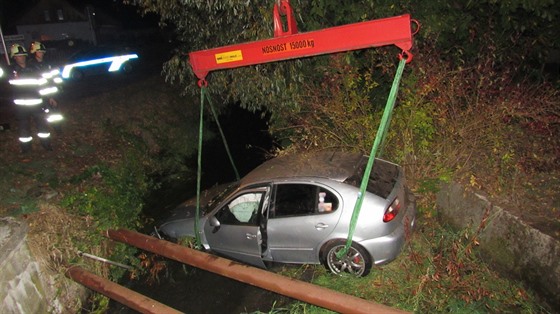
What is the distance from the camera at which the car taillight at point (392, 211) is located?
4.60m

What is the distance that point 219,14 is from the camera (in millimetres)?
7328

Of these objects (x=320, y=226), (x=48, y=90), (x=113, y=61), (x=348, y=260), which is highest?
(x=113, y=61)

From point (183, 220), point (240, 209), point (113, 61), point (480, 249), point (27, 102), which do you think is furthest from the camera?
point (113, 61)

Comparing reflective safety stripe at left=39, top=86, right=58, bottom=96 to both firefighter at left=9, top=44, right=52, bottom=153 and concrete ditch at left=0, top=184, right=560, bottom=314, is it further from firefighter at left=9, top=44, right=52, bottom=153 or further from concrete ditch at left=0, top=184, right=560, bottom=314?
concrete ditch at left=0, top=184, right=560, bottom=314

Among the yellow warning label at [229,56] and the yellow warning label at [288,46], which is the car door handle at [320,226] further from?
the yellow warning label at [229,56]

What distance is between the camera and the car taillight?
15.1ft

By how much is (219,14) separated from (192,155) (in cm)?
550

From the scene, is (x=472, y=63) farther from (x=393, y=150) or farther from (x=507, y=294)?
(x=507, y=294)

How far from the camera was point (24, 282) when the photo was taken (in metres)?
4.84

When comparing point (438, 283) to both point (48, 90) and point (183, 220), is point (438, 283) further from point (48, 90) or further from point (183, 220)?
point (48, 90)

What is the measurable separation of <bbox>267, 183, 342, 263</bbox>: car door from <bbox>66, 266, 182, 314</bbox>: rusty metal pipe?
1.62 metres

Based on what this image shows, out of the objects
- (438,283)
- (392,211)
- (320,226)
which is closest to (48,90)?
(320,226)

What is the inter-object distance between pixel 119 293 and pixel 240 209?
1969 millimetres

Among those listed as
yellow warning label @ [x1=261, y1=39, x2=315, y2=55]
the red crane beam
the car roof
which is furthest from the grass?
yellow warning label @ [x1=261, y1=39, x2=315, y2=55]
